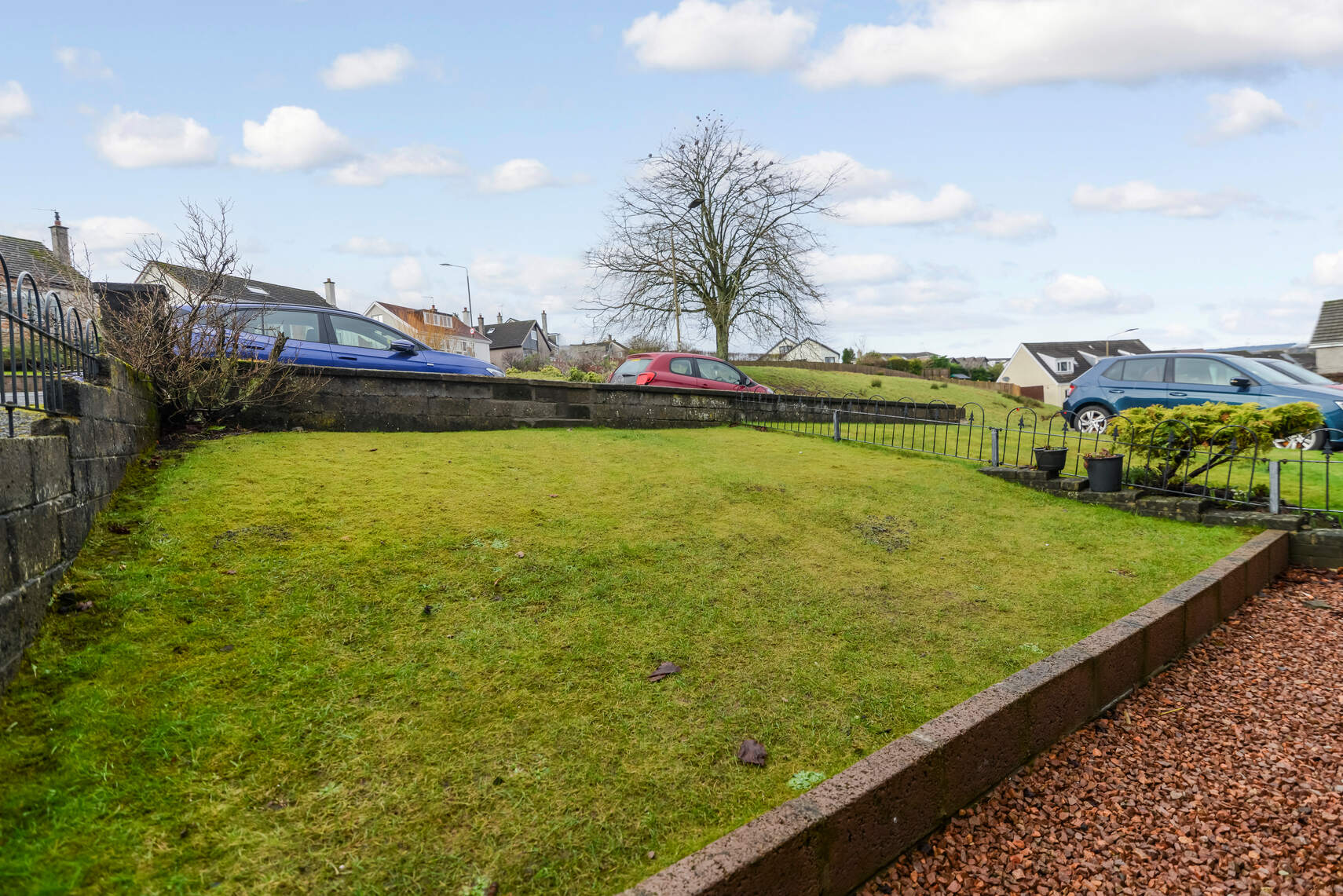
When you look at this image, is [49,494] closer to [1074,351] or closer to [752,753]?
[752,753]

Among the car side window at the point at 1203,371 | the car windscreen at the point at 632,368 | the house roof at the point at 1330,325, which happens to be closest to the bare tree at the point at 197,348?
the car windscreen at the point at 632,368

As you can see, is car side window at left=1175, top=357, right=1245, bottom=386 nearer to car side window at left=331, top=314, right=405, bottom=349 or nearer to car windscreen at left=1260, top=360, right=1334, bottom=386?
car windscreen at left=1260, top=360, right=1334, bottom=386

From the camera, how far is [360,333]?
30.8 feet

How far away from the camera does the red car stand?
11.7m

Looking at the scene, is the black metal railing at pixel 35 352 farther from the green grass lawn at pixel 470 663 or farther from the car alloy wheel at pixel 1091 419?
the car alloy wheel at pixel 1091 419

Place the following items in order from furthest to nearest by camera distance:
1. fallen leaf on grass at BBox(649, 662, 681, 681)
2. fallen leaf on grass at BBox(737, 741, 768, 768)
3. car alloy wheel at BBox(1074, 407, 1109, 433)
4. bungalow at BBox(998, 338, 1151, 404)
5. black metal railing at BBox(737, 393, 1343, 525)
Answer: bungalow at BBox(998, 338, 1151, 404), car alloy wheel at BBox(1074, 407, 1109, 433), black metal railing at BBox(737, 393, 1343, 525), fallen leaf on grass at BBox(649, 662, 681, 681), fallen leaf on grass at BBox(737, 741, 768, 768)

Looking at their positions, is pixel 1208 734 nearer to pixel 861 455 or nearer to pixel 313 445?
pixel 861 455

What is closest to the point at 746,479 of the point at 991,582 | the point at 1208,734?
the point at 991,582

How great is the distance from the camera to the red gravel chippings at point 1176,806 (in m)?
2.32

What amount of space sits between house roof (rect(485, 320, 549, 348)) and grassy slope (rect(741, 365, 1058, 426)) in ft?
128

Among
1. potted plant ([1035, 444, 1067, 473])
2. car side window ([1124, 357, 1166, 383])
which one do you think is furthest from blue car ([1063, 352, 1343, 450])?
potted plant ([1035, 444, 1067, 473])

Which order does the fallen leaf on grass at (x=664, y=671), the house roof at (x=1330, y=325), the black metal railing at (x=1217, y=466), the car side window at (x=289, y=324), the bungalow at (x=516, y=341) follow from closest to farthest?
1. the fallen leaf on grass at (x=664, y=671)
2. the black metal railing at (x=1217, y=466)
3. the car side window at (x=289, y=324)
4. the house roof at (x=1330, y=325)
5. the bungalow at (x=516, y=341)

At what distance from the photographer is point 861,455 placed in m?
9.15

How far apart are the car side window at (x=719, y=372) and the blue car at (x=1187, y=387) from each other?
5666 millimetres
